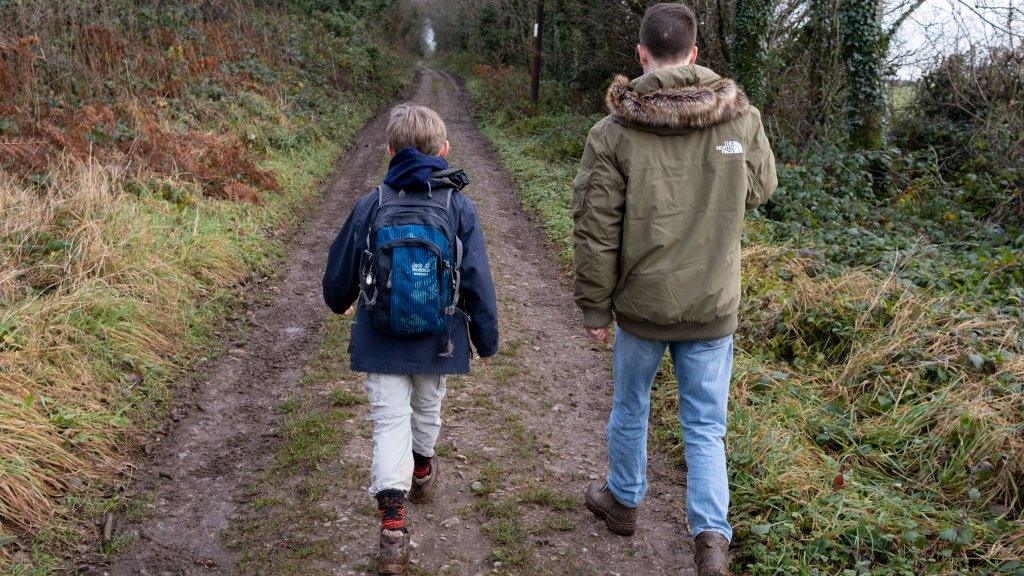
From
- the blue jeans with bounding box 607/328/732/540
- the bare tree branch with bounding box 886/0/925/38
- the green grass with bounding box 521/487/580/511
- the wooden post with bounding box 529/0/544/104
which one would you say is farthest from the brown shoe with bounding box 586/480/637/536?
the wooden post with bounding box 529/0/544/104

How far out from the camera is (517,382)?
5266mm

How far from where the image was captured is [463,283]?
3066mm

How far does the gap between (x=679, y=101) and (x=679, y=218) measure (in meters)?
0.43

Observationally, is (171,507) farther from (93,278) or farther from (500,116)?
(500,116)

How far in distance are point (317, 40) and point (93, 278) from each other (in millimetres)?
19163

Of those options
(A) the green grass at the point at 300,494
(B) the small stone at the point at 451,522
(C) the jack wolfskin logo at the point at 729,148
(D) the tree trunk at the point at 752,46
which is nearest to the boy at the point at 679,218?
(C) the jack wolfskin logo at the point at 729,148

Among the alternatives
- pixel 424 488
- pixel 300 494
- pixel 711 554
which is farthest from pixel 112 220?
pixel 711 554

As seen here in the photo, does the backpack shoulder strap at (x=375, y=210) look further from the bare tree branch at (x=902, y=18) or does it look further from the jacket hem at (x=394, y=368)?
the bare tree branch at (x=902, y=18)

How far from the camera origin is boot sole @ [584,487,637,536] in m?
3.49

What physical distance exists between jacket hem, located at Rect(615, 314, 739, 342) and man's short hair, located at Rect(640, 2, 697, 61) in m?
1.03

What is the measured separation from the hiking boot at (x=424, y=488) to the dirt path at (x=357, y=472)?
0.17 feet

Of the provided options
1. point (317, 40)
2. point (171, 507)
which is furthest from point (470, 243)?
point (317, 40)

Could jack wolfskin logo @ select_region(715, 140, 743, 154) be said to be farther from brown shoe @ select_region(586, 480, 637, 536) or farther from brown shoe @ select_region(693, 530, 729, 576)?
brown shoe @ select_region(586, 480, 637, 536)

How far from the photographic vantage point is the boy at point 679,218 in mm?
2717
